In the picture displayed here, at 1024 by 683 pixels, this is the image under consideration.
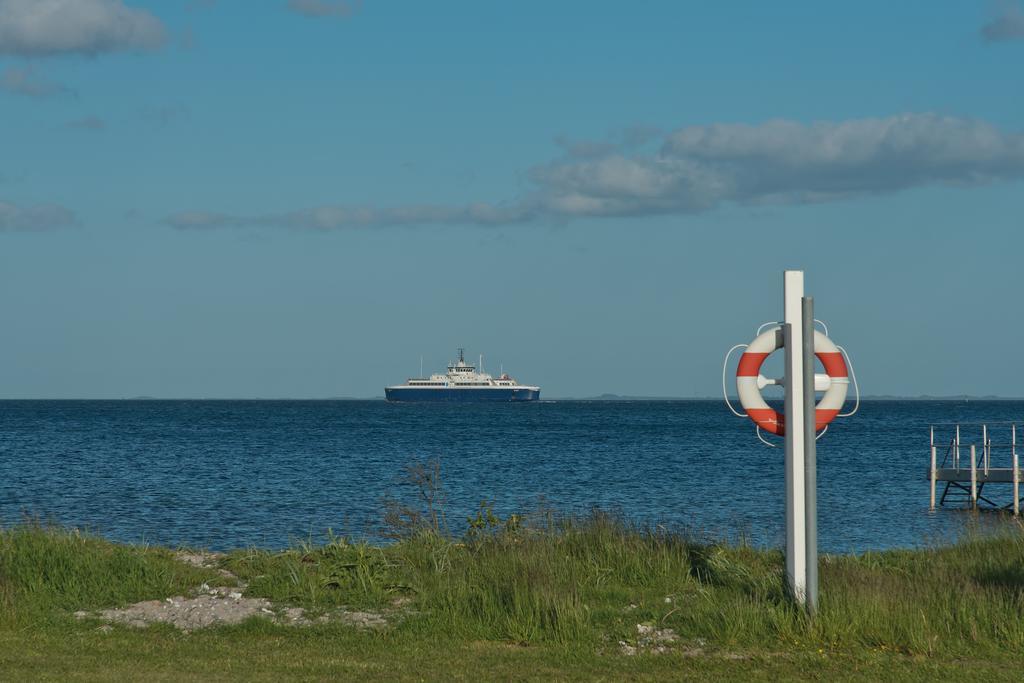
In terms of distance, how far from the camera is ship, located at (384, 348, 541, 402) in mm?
169500

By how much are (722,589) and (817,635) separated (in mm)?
1355

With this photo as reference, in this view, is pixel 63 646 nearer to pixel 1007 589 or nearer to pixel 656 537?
pixel 656 537

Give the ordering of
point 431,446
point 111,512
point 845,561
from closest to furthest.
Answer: point 845,561, point 111,512, point 431,446

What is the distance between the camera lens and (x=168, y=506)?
2842 cm

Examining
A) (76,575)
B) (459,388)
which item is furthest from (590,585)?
Result: (459,388)

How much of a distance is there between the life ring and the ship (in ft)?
523

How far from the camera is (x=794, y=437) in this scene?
8.54 meters

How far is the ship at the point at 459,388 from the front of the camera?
A: 6673 inches

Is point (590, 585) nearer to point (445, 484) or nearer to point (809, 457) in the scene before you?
point (809, 457)

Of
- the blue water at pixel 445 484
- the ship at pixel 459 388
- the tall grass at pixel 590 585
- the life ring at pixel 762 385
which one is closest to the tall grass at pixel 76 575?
the tall grass at pixel 590 585

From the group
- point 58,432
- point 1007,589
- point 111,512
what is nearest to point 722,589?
point 1007,589

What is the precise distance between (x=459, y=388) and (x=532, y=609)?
161m

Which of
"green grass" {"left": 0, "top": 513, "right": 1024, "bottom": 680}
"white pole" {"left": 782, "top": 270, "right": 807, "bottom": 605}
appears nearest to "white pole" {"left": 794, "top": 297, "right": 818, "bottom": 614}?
"white pole" {"left": 782, "top": 270, "right": 807, "bottom": 605}

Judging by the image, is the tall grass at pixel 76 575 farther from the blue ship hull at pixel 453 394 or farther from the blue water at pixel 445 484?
the blue ship hull at pixel 453 394
